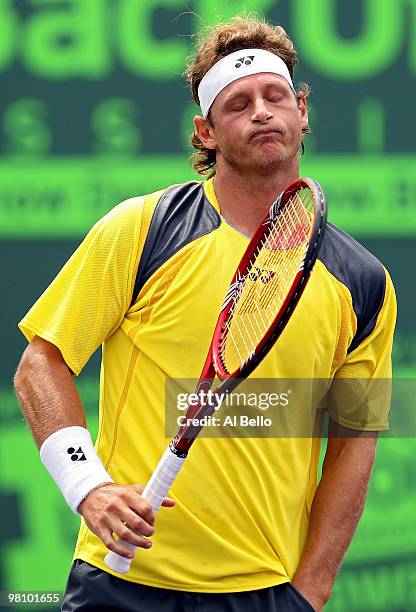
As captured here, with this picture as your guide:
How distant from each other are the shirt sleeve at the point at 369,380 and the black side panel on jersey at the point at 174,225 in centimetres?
44

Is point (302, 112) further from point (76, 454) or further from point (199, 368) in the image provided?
Result: point (76, 454)

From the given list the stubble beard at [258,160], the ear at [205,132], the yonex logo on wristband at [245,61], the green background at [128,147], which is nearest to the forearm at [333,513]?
the stubble beard at [258,160]

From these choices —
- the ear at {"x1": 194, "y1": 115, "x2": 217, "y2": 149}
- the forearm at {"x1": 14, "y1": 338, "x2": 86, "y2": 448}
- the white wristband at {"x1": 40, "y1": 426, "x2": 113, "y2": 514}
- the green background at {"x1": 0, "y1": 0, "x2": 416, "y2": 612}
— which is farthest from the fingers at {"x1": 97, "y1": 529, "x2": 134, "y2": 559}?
the green background at {"x1": 0, "y1": 0, "x2": 416, "y2": 612}

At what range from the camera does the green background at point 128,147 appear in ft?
14.0

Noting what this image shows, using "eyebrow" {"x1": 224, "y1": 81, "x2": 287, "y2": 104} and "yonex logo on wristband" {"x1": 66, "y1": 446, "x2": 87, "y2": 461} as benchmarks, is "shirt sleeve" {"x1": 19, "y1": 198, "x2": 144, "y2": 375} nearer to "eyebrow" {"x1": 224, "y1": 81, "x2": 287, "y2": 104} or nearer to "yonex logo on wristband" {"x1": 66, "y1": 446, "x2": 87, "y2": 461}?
"yonex logo on wristband" {"x1": 66, "y1": 446, "x2": 87, "y2": 461}

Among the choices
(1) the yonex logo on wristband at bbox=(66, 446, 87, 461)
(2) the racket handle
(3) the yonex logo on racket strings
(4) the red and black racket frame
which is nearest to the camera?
(4) the red and black racket frame

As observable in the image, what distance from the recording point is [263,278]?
270 cm

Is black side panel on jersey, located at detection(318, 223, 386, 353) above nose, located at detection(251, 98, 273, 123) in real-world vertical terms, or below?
below

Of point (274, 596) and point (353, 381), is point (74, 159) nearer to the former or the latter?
point (353, 381)

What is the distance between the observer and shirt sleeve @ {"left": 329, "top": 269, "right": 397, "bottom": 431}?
9.29 feet

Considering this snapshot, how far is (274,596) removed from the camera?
104 inches

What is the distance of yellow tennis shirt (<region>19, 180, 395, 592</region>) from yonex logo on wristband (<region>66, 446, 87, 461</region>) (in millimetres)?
141

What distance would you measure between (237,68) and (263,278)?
1.74ft

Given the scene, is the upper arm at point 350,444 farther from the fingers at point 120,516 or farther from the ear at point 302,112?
the ear at point 302,112
